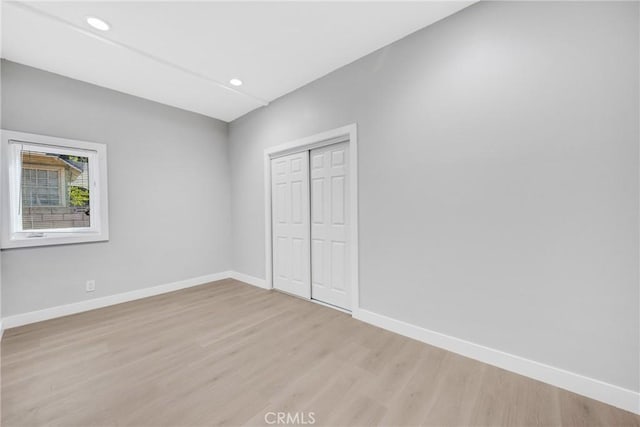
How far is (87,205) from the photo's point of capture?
10.3 ft

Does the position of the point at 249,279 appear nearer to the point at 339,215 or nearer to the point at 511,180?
the point at 339,215

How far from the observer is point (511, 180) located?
1.83m

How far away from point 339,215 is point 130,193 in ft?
9.50

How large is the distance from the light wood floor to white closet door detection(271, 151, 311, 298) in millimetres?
831

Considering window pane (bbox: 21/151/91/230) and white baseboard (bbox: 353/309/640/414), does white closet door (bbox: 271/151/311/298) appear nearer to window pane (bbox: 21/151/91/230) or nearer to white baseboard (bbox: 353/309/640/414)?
white baseboard (bbox: 353/309/640/414)

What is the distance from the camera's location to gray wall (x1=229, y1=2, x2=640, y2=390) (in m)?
1.51

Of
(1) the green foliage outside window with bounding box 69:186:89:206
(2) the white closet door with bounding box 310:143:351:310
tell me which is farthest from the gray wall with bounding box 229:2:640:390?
(1) the green foliage outside window with bounding box 69:186:89:206

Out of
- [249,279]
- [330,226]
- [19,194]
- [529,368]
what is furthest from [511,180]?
[19,194]

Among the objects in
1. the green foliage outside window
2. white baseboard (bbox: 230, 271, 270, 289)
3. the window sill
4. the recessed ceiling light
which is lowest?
white baseboard (bbox: 230, 271, 270, 289)

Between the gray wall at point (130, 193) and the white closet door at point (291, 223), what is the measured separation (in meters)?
1.23

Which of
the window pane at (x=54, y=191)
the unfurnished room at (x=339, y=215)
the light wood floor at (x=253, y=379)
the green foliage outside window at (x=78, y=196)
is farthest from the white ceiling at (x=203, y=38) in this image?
the light wood floor at (x=253, y=379)

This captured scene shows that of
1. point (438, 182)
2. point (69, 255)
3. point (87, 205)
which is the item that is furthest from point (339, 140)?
point (69, 255)

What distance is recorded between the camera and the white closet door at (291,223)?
3.34m

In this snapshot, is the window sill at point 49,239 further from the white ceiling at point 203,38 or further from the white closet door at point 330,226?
the white closet door at point 330,226
